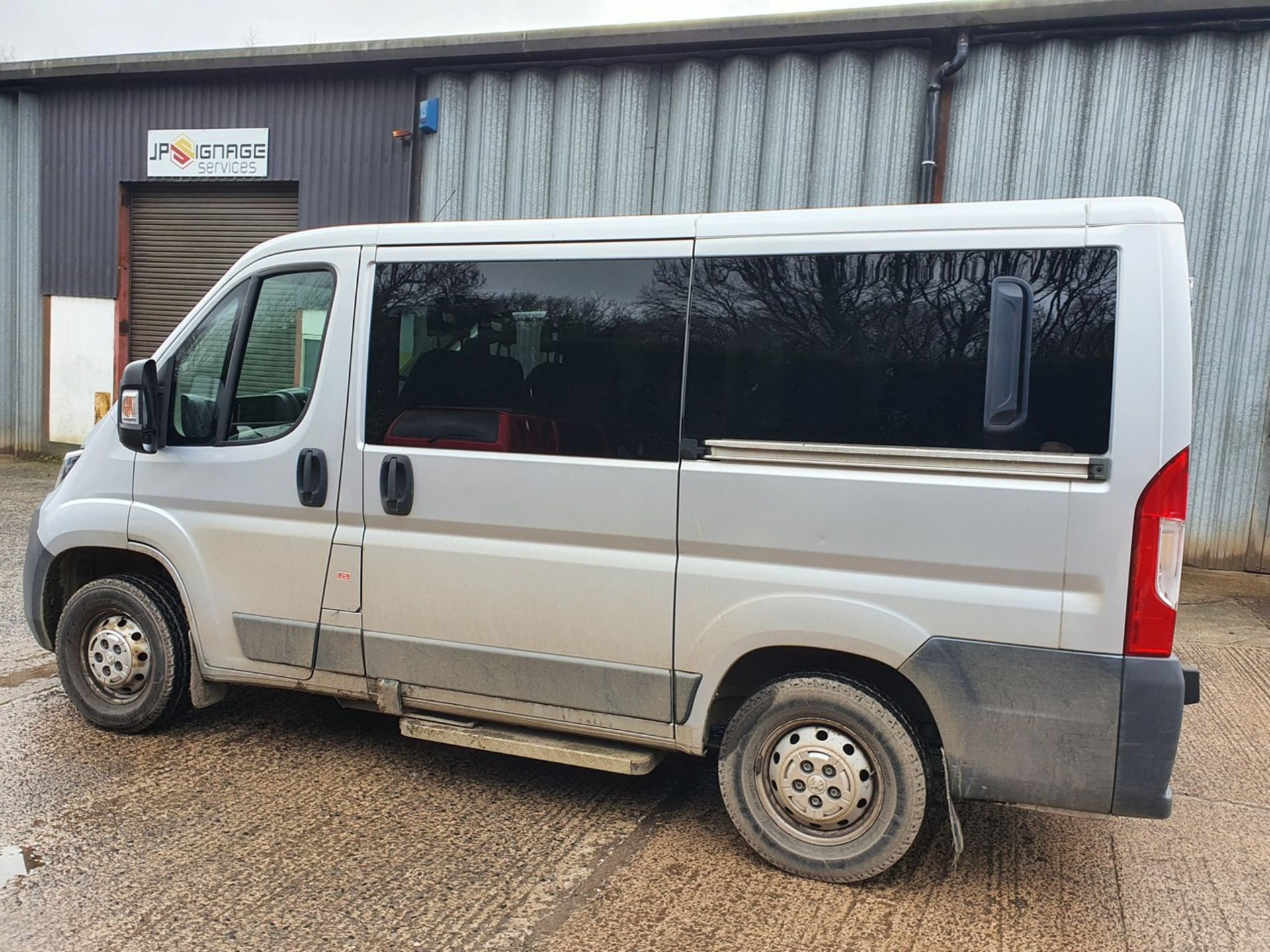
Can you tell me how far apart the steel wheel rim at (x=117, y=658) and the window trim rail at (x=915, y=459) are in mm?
2904

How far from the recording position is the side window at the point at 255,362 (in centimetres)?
439

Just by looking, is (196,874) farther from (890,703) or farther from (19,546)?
(19,546)

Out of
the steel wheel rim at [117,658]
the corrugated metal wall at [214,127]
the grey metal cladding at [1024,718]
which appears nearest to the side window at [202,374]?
the steel wheel rim at [117,658]

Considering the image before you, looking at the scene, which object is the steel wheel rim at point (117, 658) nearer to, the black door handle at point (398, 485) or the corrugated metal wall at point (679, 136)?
the black door handle at point (398, 485)

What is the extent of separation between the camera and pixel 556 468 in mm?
3863

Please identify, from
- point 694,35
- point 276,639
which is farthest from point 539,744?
point 694,35

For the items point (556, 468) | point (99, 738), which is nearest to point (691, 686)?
point (556, 468)

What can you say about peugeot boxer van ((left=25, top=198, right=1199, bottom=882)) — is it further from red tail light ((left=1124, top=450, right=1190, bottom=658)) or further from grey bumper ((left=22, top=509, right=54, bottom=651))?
grey bumper ((left=22, top=509, right=54, bottom=651))

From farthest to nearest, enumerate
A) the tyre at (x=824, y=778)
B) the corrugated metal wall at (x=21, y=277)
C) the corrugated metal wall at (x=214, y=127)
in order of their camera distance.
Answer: the corrugated metal wall at (x=21, y=277), the corrugated metal wall at (x=214, y=127), the tyre at (x=824, y=778)

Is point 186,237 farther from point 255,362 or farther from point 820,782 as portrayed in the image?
point 820,782

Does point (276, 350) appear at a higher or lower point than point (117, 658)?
higher

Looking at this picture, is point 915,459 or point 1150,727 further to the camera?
point 915,459

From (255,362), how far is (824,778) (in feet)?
9.58

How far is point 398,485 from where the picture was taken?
4.12 m
